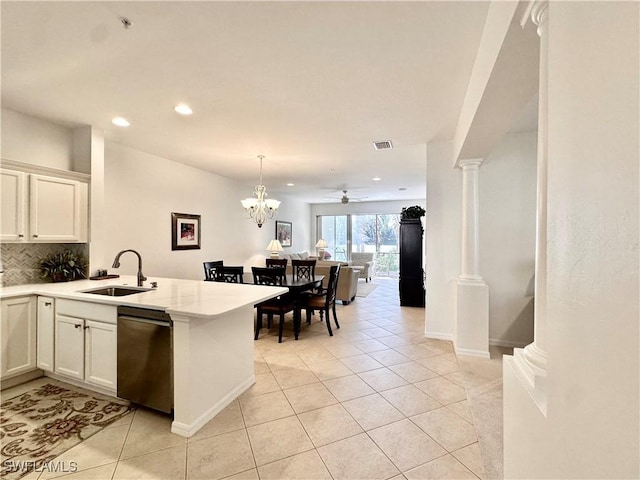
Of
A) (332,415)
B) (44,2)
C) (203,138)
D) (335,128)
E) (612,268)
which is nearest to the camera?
(612,268)

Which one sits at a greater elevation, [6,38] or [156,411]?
[6,38]

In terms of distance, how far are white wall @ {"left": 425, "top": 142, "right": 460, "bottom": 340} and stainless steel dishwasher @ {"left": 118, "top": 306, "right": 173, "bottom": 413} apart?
3.21 meters

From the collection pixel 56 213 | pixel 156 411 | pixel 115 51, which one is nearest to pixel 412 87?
pixel 115 51

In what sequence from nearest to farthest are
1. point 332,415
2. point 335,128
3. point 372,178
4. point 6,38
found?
point 6,38 → point 332,415 → point 335,128 → point 372,178

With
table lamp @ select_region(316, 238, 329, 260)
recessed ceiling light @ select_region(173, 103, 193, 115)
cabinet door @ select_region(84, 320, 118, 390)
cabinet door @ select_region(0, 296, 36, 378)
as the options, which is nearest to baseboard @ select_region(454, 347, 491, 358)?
cabinet door @ select_region(84, 320, 118, 390)

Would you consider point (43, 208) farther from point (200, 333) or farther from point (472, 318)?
point (472, 318)

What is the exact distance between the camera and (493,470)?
5.75 feet

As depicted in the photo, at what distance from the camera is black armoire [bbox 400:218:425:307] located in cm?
581

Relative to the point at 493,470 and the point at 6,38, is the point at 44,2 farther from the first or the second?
the point at 493,470

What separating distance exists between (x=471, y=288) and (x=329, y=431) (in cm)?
233

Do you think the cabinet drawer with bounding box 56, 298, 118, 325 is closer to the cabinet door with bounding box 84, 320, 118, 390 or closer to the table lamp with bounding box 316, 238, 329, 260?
the cabinet door with bounding box 84, 320, 118, 390

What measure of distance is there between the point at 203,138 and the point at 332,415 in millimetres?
3539

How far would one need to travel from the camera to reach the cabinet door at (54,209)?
2.98 meters

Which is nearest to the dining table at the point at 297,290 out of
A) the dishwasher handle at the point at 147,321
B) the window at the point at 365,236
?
the dishwasher handle at the point at 147,321
